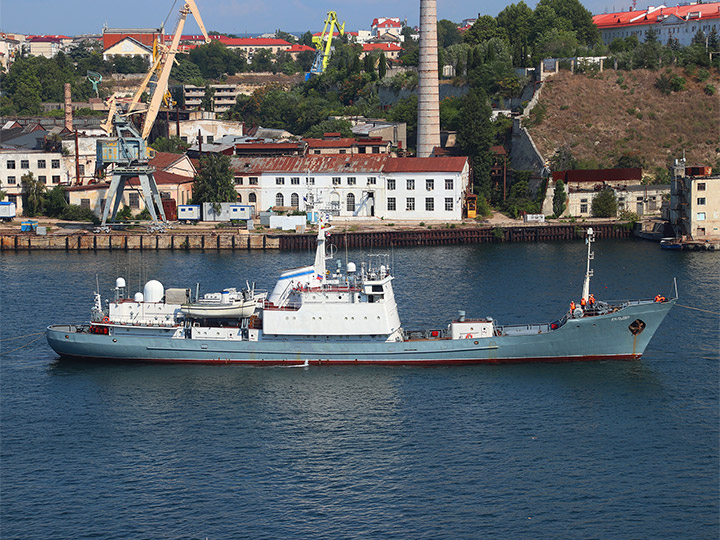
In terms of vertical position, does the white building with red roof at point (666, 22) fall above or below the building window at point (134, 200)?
above

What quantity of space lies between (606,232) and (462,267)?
18.0 m

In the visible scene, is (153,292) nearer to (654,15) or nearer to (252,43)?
(654,15)

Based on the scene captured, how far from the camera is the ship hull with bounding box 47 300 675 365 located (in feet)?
128

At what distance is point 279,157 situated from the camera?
80.1 m

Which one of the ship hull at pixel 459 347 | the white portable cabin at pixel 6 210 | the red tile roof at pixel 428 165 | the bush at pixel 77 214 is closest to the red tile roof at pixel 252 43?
the bush at pixel 77 214

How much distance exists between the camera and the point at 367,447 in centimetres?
3127

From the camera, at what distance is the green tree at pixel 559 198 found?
7612cm

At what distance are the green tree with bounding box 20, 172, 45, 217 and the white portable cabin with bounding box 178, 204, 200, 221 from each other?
11.3 meters

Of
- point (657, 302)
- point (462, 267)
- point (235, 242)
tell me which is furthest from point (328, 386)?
point (235, 242)

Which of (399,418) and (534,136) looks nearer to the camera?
(399,418)

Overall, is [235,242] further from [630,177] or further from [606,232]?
[630,177]

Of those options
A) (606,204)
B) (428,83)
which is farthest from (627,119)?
(428,83)

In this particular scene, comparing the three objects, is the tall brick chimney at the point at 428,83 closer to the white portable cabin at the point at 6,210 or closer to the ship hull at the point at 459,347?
the white portable cabin at the point at 6,210

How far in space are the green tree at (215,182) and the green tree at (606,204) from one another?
27.5m
